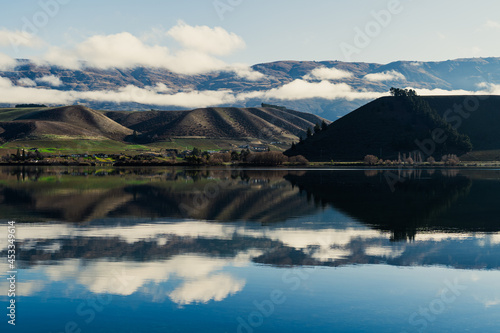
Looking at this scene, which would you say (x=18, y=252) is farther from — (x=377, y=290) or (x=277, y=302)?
(x=377, y=290)

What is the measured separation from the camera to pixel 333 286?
73.3ft

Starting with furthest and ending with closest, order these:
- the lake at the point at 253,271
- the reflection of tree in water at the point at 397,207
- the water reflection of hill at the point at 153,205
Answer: the water reflection of hill at the point at 153,205
the reflection of tree in water at the point at 397,207
the lake at the point at 253,271

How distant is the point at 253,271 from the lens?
81.8 feet

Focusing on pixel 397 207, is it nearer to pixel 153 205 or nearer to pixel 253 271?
pixel 153 205

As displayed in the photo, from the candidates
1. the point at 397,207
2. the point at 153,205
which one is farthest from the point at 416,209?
the point at 153,205

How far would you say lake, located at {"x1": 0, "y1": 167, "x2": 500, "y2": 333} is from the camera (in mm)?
18500

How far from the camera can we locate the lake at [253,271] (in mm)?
18500

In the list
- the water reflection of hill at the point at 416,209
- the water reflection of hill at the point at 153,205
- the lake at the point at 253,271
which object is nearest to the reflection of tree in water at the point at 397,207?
the water reflection of hill at the point at 416,209

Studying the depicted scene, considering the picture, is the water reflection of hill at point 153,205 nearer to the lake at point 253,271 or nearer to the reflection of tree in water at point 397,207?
the lake at point 253,271

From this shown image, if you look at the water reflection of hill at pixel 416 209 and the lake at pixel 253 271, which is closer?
the lake at pixel 253 271

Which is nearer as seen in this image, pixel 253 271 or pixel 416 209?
pixel 253 271

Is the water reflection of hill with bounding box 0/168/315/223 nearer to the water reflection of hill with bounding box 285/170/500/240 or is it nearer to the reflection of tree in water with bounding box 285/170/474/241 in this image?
the reflection of tree in water with bounding box 285/170/474/241

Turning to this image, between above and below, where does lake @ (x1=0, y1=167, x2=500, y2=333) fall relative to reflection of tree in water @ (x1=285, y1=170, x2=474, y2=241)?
above

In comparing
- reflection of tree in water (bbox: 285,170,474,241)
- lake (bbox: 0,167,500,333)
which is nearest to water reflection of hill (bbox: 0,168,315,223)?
lake (bbox: 0,167,500,333)
